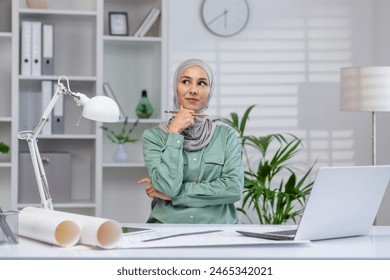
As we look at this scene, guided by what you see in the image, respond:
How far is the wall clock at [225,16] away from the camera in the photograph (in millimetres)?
5121

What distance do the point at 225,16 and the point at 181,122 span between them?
7.44 feet

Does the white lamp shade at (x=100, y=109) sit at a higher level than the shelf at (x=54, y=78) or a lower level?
lower

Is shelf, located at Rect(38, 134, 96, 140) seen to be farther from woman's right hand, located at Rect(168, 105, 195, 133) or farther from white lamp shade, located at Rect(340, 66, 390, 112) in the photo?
woman's right hand, located at Rect(168, 105, 195, 133)

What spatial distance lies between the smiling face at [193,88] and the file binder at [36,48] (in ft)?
6.21

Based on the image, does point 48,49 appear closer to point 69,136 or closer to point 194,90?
point 69,136

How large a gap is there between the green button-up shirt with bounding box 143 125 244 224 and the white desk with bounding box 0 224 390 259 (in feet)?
2.78

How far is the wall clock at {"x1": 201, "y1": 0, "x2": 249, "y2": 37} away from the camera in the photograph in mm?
5121

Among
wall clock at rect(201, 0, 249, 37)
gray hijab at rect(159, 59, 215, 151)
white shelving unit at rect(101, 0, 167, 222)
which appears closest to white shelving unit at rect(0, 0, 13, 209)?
white shelving unit at rect(101, 0, 167, 222)

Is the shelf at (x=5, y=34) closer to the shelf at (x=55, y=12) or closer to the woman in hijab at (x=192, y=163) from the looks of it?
the shelf at (x=55, y=12)

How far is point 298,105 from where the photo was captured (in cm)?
528

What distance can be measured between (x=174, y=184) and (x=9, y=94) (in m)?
2.41

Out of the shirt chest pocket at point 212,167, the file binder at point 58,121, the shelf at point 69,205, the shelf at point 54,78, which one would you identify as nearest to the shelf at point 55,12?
the shelf at point 54,78
